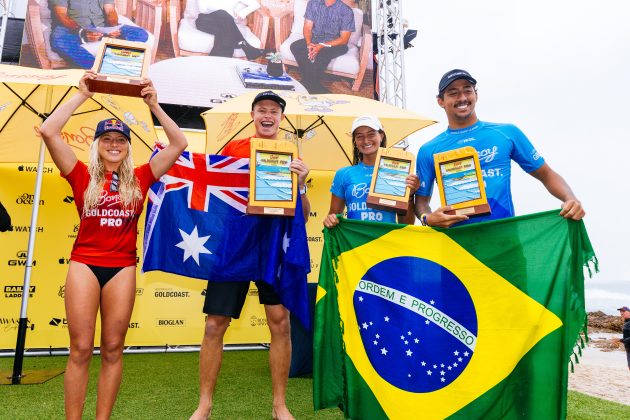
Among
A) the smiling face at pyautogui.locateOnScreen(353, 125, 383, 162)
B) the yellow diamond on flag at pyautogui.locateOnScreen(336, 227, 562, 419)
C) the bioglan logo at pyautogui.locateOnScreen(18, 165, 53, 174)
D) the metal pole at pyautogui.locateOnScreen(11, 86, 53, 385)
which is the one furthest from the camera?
the bioglan logo at pyautogui.locateOnScreen(18, 165, 53, 174)

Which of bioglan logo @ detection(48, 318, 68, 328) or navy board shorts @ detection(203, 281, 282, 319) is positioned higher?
navy board shorts @ detection(203, 281, 282, 319)

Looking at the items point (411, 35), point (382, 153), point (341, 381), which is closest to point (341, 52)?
point (411, 35)

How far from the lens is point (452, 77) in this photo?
2506mm

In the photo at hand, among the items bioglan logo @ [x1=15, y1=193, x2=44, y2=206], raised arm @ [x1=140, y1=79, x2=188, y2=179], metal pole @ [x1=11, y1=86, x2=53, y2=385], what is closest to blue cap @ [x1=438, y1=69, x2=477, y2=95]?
raised arm @ [x1=140, y1=79, x2=188, y2=179]

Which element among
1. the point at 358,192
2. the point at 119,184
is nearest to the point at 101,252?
the point at 119,184

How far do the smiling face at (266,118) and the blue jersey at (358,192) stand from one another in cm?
56

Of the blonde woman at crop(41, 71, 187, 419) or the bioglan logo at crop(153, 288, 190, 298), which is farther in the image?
the bioglan logo at crop(153, 288, 190, 298)

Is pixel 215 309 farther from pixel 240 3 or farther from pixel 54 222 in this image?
pixel 240 3

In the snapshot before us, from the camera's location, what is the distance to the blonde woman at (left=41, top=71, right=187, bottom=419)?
2119 millimetres

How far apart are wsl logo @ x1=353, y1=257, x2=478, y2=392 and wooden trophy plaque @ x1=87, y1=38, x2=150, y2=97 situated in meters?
1.69

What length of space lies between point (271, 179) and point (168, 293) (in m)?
3.33

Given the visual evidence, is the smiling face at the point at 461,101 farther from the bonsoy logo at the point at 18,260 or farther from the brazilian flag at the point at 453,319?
the bonsoy logo at the point at 18,260

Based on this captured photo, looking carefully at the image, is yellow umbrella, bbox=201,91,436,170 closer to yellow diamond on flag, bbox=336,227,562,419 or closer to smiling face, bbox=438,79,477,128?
smiling face, bbox=438,79,477,128

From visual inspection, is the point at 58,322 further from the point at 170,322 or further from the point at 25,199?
the point at 25,199
